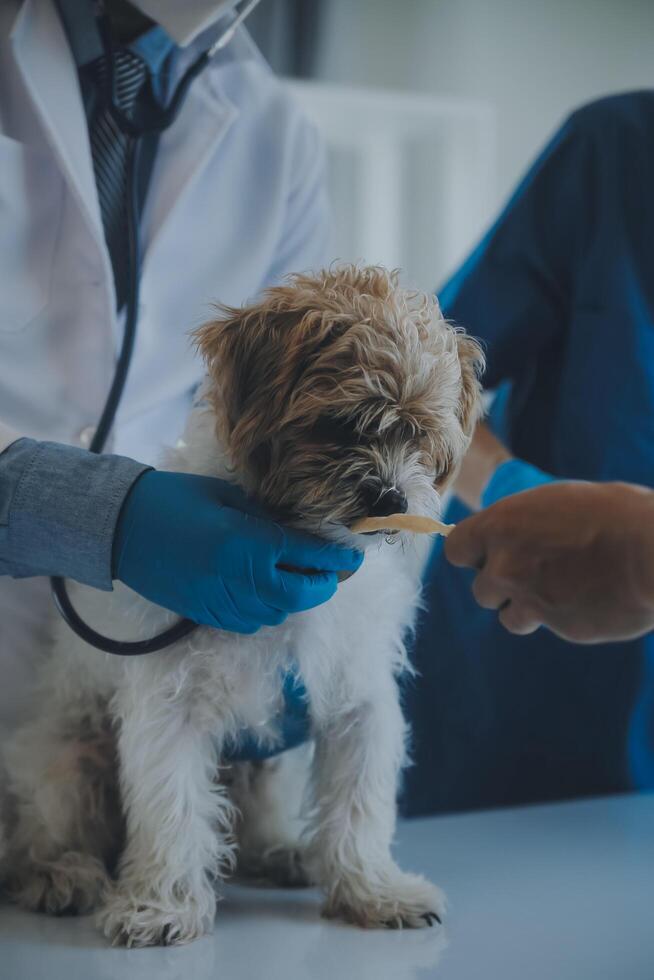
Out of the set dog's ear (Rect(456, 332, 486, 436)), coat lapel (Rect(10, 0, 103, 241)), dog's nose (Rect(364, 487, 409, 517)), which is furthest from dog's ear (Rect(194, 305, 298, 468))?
coat lapel (Rect(10, 0, 103, 241))

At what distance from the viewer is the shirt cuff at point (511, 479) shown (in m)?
1.45

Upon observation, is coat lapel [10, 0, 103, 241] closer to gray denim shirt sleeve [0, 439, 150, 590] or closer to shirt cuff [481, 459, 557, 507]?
gray denim shirt sleeve [0, 439, 150, 590]

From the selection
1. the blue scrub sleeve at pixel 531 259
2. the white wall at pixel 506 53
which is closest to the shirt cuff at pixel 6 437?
the blue scrub sleeve at pixel 531 259

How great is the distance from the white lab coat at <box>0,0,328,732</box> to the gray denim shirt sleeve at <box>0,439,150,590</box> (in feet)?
0.74

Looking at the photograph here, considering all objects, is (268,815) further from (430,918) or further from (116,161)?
(116,161)

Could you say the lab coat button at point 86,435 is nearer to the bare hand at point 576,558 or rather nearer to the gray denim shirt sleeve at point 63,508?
the gray denim shirt sleeve at point 63,508

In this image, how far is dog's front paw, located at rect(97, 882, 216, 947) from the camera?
3.46 ft

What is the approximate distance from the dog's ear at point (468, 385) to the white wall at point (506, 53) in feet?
8.34

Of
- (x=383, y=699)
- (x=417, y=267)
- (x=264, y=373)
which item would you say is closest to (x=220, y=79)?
(x=264, y=373)

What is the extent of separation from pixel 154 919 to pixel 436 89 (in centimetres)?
→ 317

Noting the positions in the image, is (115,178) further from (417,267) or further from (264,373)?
(417,267)

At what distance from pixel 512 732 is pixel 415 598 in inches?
22.3

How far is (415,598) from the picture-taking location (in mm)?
1304

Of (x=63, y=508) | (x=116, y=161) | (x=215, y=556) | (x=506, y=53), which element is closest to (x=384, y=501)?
(x=215, y=556)
